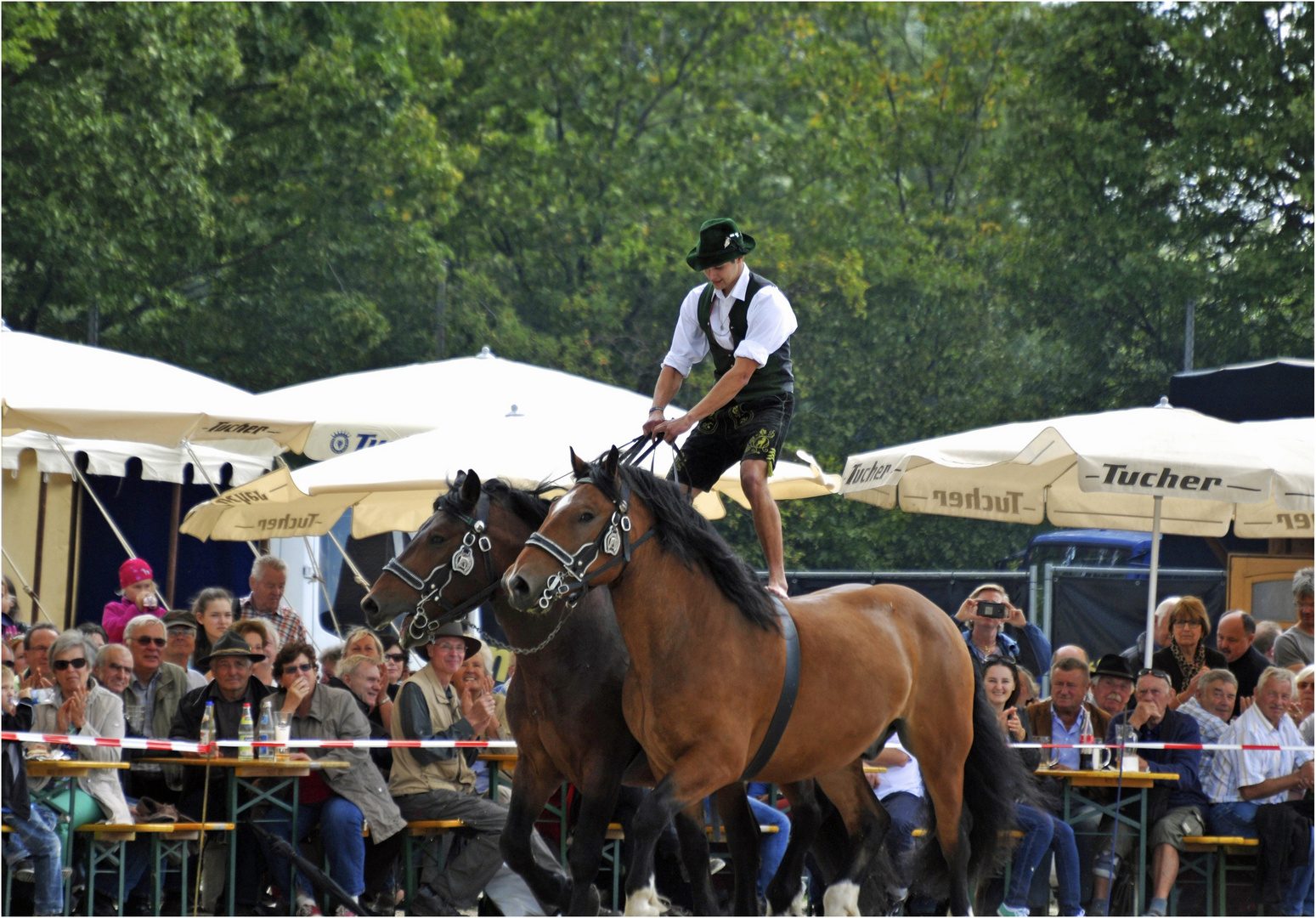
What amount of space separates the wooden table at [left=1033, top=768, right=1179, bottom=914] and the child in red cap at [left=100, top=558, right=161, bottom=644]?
615 centimetres

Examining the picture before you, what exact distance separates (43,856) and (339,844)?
146 centimetres

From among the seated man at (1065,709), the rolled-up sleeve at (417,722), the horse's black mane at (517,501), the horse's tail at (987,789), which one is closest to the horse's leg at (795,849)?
the horse's tail at (987,789)

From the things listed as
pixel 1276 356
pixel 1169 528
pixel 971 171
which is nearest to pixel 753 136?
pixel 971 171

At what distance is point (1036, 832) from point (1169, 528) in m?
3.55

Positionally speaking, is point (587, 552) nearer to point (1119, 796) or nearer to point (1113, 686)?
point (1119, 796)

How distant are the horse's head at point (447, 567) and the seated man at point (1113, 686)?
14.9 ft

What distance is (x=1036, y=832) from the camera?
877 cm

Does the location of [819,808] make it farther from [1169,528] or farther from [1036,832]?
[1169,528]

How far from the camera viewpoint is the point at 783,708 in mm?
6121

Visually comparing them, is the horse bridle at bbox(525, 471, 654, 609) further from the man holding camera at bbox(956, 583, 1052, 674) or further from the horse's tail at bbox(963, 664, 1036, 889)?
the man holding camera at bbox(956, 583, 1052, 674)

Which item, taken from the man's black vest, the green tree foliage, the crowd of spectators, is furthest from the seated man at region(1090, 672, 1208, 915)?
the green tree foliage

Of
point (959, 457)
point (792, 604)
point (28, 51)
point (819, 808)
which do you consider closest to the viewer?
point (792, 604)

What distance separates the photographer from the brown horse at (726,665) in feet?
18.6

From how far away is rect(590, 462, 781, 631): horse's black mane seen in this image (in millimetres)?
5980
